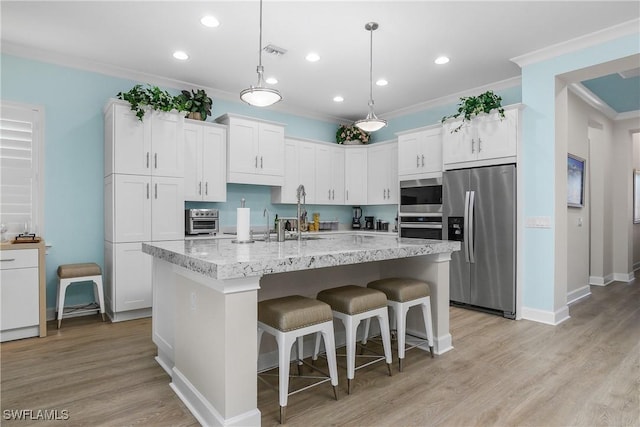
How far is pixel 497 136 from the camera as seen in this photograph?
409 centimetres

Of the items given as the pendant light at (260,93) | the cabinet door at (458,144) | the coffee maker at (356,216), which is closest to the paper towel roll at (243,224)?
the pendant light at (260,93)

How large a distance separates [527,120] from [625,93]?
2.38 m

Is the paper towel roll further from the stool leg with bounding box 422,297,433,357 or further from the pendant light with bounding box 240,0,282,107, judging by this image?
the stool leg with bounding box 422,297,433,357

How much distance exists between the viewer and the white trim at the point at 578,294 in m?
4.64

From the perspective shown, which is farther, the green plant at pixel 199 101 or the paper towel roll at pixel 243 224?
the green plant at pixel 199 101

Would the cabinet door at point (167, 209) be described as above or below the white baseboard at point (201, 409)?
above

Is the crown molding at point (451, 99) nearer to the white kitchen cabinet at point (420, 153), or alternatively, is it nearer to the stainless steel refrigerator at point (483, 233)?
the white kitchen cabinet at point (420, 153)

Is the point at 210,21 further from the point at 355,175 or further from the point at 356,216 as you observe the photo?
the point at 356,216

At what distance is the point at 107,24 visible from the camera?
10.7ft

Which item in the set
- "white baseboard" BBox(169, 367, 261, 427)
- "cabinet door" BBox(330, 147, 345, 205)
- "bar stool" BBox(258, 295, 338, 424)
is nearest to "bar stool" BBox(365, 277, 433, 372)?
"bar stool" BBox(258, 295, 338, 424)

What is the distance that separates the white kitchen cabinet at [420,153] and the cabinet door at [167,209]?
9.99ft

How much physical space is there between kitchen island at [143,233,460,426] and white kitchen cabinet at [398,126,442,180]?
236cm

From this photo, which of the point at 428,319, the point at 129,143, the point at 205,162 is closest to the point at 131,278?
the point at 129,143

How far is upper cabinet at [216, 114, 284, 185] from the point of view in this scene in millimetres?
4797
